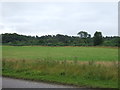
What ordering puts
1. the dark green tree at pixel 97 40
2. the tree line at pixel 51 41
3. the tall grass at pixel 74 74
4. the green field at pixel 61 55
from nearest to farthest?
the tall grass at pixel 74 74, the green field at pixel 61 55, the tree line at pixel 51 41, the dark green tree at pixel 97 40

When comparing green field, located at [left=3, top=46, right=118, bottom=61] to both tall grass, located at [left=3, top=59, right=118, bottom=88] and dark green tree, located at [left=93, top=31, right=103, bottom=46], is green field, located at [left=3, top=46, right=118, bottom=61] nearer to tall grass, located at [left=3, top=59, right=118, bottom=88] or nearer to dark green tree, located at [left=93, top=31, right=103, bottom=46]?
tall grass, located at [left=3, top=59, right=118, bottom=88]

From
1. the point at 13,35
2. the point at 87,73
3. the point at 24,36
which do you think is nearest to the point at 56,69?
the point at 87,73

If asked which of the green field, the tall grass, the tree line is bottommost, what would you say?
the green field

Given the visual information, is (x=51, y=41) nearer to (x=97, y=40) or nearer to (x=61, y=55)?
(x=97, y=40)

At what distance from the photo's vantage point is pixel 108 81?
10078 millimetres

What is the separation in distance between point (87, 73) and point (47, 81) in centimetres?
261

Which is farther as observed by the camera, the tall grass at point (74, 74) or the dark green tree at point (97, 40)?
the dark green tree at point (97, 40)

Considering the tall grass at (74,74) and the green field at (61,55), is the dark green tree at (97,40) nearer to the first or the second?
the green field at (61,55)

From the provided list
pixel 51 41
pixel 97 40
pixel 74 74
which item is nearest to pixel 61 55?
pixel 74 74

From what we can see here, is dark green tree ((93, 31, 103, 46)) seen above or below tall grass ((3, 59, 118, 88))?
above

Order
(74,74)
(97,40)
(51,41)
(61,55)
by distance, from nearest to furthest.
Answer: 1. (74,74)
2. (61,55)
3. (51,41)
4. (97,40)

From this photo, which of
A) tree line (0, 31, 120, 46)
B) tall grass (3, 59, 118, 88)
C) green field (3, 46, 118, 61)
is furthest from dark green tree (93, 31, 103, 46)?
tall grass (3, 59, 118, 88)

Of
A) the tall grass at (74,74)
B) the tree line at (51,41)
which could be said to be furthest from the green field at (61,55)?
the tree line at (51,41)

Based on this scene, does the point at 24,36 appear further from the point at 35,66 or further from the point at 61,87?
the point at 61,87
